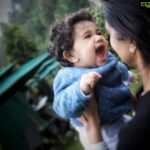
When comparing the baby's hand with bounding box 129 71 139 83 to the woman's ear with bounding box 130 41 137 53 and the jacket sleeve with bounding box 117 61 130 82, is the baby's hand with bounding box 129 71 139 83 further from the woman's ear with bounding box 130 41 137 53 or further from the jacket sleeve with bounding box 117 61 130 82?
the woman's ear with bounding box 130 41 137 53

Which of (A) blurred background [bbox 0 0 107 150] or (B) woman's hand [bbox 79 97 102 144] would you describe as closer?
(B) woman's hand [bbox 79 97 102 144]

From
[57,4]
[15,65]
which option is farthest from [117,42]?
[15,65]

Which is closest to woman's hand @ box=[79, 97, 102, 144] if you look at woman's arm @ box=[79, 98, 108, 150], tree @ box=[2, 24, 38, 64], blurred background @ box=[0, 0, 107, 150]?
woman's arm @ box=[79, 98, 108, 150]

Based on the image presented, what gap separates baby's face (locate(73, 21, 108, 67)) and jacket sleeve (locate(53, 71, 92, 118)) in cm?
5

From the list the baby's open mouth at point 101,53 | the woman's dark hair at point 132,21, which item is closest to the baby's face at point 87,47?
the baby's open mouth at point 101,53

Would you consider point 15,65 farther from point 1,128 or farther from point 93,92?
point 93,92

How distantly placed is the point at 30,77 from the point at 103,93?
1.54 feet

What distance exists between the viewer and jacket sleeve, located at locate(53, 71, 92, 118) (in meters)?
0.77

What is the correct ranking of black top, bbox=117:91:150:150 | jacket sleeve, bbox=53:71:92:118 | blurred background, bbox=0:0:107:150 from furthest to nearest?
blurred background, bbox=0:0:107:150 < jacket sleeve, bbox=53:71:92:118 < black top, bbox=117:91:150:150

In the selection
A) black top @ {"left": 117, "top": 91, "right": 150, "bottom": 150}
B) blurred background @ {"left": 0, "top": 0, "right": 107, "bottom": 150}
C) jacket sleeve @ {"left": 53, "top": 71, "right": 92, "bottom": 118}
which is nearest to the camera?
black top @ {"left": 117, "top": 91, "right": 150, "bottom": 150}

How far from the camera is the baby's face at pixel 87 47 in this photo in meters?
0.81

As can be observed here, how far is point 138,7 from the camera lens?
0.70m

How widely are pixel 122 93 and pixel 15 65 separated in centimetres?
48

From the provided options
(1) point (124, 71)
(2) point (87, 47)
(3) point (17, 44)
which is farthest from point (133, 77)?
(3) point (17, 44)
